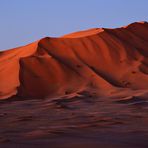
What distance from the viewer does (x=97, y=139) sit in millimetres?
5125

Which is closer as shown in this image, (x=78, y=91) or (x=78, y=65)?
(x=78, y=91)

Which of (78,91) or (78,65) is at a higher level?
(78,65)

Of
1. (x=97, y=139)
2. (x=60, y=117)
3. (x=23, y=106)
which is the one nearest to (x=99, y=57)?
A: (x=23, y=106)

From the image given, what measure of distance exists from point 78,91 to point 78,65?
2.89 m

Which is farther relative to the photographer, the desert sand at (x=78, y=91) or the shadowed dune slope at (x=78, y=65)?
the shadowed dune slope at (x=78, y=65)

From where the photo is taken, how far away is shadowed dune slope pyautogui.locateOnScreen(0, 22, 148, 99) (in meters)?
14.5

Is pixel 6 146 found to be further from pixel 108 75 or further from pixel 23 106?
pixel 108 75

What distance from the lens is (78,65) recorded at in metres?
16.5

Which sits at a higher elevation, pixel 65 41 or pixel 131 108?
pixel 65 41

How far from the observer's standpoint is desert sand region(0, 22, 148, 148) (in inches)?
218

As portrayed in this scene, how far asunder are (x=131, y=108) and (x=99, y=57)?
8067 millimetres

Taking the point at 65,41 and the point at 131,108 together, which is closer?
the point at 131,108

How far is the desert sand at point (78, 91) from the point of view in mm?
5547

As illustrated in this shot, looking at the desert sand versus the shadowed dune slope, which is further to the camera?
the shadowed dune slope
